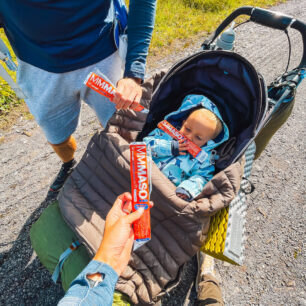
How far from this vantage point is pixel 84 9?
1341 mm

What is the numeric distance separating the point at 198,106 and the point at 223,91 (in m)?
0.31

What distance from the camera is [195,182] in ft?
5.85

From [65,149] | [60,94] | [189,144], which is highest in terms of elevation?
[60,94]

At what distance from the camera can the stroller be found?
1.41 meters

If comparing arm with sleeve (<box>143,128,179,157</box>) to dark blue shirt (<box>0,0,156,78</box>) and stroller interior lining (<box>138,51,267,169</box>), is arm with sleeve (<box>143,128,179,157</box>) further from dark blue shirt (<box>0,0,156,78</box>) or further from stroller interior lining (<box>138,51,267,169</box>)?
dark blue shirt (<box>0,0,156,78</box>)

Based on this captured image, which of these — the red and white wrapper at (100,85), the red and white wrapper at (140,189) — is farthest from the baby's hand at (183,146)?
the red and white wrapper at (100,85)

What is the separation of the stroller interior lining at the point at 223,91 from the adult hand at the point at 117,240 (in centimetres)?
95

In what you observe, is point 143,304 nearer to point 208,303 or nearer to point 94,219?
point 94,219

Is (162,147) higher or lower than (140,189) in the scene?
lower

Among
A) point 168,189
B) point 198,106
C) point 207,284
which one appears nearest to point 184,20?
point 198,106

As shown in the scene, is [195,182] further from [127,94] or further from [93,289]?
[93,289]

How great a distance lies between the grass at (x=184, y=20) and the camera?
4203 millimetres

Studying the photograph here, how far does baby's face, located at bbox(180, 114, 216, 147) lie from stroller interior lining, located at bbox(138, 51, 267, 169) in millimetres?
198

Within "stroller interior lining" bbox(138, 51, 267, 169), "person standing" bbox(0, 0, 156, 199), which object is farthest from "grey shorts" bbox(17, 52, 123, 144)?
"stroller interior lining" bbox(138, 51, 267, 169)
